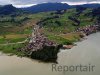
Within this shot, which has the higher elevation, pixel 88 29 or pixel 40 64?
pixel 40 64

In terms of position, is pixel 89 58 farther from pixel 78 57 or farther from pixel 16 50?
pixel 16 50

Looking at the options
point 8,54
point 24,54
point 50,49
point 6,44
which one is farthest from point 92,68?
point 6,44

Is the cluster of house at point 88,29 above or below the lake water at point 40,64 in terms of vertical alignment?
below

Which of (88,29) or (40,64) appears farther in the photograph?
(88,29)

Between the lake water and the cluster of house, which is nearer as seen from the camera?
the lake water

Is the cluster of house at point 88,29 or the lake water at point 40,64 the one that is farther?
the cluster of house at point 88,29

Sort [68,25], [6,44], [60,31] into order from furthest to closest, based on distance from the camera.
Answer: [68,25] → [60,31] → [6,44]

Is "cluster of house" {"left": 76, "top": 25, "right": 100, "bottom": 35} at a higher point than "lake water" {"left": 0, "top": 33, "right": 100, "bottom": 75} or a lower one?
lower

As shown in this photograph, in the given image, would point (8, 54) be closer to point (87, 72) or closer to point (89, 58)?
point (89, 58)

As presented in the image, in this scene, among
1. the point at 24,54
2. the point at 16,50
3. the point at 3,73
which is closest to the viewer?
the point at 3,73

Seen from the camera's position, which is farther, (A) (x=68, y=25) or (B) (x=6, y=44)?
(A) (x=68, y=25)
